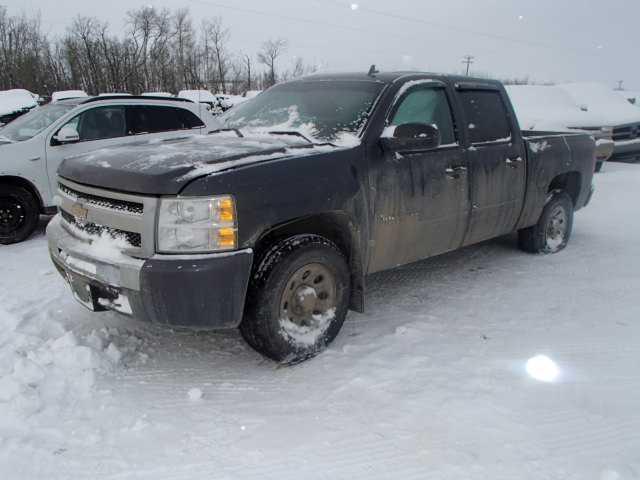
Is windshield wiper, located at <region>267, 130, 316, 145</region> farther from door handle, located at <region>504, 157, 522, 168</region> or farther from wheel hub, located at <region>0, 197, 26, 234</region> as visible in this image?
wheel hub, located at <region>0, 197, 26, 234</region>

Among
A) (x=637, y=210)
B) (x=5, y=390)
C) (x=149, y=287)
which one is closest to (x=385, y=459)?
(x=149, y=287)

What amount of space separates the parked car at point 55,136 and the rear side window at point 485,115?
367 cm

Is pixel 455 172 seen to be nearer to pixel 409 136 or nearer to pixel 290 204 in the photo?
pixel 409 136

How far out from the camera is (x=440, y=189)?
383cm

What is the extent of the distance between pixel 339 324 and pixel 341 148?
1162 millimetres

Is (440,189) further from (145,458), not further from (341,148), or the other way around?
(145,458)

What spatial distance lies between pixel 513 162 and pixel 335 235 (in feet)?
7.21

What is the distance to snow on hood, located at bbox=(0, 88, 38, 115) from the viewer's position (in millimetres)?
17013

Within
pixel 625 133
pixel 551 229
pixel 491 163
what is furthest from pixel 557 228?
pixel 625 133

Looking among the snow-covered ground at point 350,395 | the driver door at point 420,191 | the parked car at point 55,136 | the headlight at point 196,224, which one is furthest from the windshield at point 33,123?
the driver door at point 420,191

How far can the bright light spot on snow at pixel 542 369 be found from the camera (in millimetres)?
3000

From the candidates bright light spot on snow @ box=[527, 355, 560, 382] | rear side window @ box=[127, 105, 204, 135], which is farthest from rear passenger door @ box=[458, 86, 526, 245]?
rear side window @ box=[127, 105, 204, 135]

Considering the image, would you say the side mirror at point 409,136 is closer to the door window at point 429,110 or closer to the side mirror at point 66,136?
the door window at point 429,110

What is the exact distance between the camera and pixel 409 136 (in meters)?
3.36
